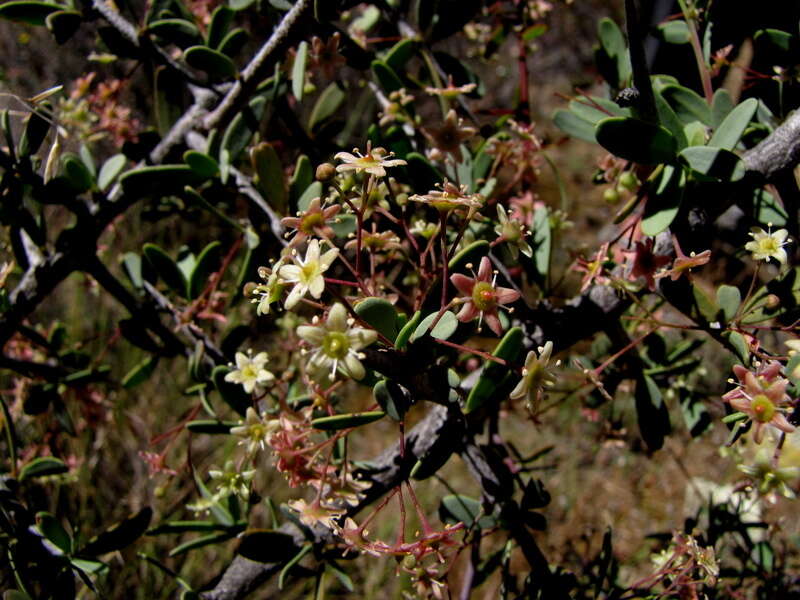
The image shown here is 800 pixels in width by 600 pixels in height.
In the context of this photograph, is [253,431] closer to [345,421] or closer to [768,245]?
[345,421]

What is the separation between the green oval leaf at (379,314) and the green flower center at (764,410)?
535mm

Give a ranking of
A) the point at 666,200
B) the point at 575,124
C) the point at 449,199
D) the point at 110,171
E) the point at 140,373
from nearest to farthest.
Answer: the point at 449,199
the point at 666,200
the point at 575,124
the point at 110,171
the point at 140,373

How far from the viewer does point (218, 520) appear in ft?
4.37

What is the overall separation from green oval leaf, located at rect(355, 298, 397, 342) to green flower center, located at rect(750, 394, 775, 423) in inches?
A: 21.1

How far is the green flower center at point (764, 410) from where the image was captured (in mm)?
817

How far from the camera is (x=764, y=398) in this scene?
82 cm

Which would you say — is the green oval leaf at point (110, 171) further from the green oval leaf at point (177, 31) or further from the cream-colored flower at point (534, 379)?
the cream-colored flower at point (534, 379)

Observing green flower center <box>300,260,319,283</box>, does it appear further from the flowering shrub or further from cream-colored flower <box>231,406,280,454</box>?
cream-colored flower <box>231,406,280,454</box>

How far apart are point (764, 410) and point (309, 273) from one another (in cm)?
68

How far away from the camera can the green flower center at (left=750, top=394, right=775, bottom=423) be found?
0.82 m

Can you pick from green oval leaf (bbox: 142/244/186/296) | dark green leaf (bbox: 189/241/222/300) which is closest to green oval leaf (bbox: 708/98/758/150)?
dark green leaf (bbox: 189/241/222/300)

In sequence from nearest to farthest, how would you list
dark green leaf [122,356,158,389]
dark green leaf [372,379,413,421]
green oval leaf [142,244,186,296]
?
1. dark green leaf [372,379,413,421]
2. green oval leaf [142,244,186,296]
3. dark green leaf [122,356,158,389]

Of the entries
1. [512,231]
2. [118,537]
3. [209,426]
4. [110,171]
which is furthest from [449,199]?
Result: [118,537]

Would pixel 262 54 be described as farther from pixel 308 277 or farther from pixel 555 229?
pixel 555 229
